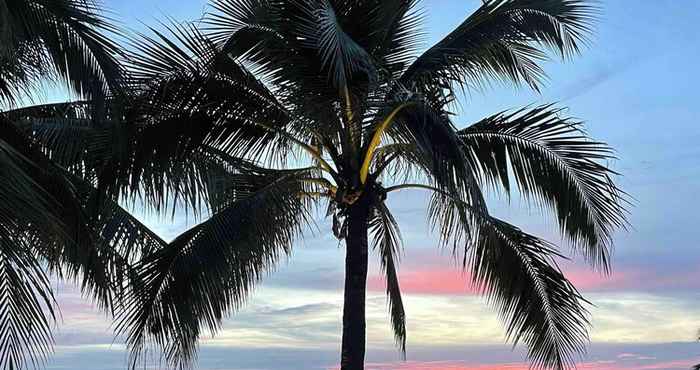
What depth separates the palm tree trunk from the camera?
11773 millimetres

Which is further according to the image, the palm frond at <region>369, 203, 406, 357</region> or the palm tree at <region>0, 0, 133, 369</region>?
the palm frond at <region>369, 203, 406, 357</region>

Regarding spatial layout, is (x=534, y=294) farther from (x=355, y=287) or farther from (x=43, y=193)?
(x=43, y=193)

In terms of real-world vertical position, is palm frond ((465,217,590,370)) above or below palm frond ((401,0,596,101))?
below

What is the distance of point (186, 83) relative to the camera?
11562 millimetres

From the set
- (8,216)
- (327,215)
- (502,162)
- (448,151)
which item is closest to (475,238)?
(502,162)

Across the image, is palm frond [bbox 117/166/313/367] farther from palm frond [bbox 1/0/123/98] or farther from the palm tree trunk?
palm frond [bbox 1/0/123/98]

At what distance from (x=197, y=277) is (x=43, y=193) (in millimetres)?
2095

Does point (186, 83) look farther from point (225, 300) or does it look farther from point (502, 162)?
point (502, 162)

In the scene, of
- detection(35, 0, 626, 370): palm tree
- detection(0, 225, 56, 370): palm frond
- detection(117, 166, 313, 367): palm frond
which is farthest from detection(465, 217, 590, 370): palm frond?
detection(0, 225, 56, 370): palm frond

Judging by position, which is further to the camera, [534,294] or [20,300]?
[534,294]

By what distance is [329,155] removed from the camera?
40.9ft

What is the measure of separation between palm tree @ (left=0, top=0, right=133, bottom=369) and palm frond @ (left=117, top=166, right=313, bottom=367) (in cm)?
58

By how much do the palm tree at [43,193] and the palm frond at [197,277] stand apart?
58cm

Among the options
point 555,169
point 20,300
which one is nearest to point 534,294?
point 555,169
